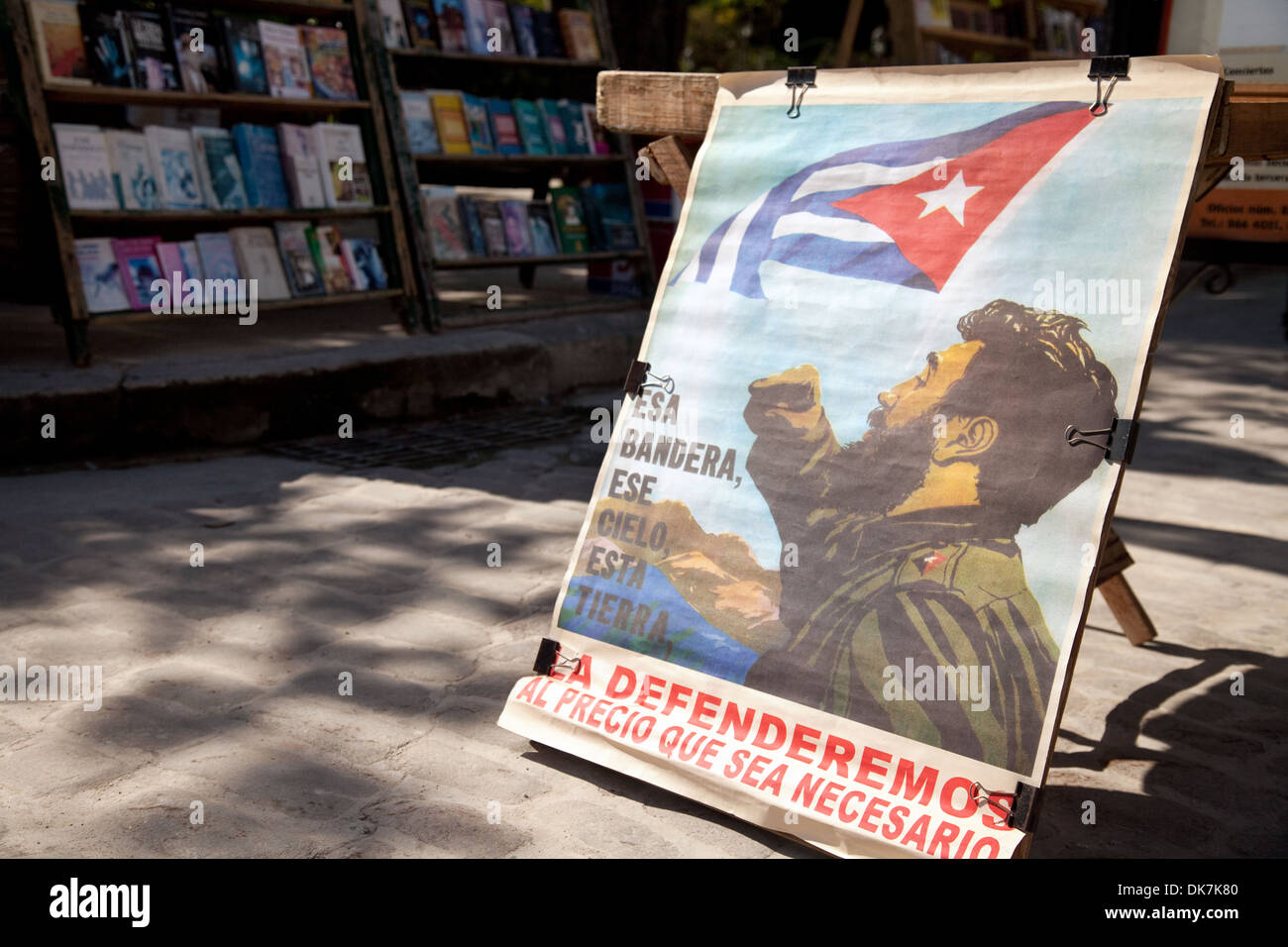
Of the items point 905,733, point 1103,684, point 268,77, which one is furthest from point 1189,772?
point 268,77

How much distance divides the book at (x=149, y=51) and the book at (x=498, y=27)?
5.93 feet

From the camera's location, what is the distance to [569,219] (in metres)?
6.72

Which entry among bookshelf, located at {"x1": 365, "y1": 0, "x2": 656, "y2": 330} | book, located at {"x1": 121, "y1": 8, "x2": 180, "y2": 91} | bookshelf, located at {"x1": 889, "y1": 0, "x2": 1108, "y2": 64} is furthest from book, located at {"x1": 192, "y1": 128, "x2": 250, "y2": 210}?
bookshelf, located at {"x1": 889, "y1": 0, "x2": 1108, "y2": 64}

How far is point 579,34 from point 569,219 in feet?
3.53

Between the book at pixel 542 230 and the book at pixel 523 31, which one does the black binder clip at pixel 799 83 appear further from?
the book at pixel 523 31

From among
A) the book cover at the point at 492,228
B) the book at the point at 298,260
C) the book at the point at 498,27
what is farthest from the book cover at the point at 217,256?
the book at the point at 498,27

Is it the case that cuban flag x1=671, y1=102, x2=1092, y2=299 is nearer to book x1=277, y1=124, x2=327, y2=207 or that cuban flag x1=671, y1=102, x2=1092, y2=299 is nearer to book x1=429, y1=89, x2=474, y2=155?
book x1=277, y1=124, x2=327, y2=207

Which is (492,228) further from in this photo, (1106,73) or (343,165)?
(1106,73)

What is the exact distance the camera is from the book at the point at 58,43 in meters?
4.58

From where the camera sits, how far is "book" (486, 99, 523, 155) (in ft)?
20.9

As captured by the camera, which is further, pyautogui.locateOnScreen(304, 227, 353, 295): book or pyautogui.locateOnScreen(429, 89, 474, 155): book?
pyautogui.locateOnScreen(429, 89, 474, 155): book

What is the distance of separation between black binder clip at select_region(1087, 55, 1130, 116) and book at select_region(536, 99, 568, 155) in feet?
15.7

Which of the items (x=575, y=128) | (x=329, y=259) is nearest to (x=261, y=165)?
(x=329, y=259)
